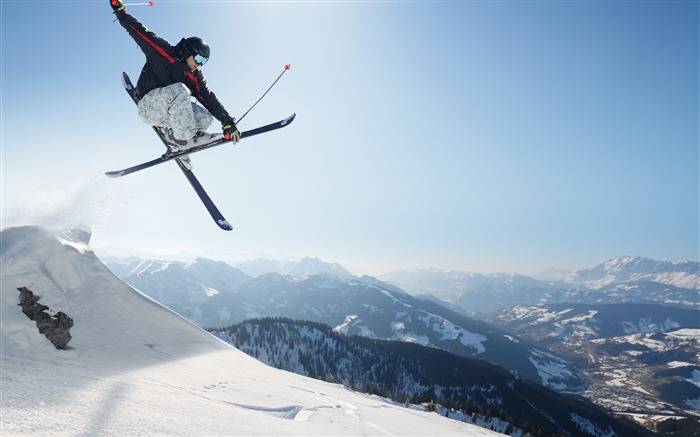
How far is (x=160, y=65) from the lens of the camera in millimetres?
8617

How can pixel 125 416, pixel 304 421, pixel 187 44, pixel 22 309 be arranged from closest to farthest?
1. pixel 125 416
2. pixel 187 44
3. pixel 304 421
4. pixel 22 309

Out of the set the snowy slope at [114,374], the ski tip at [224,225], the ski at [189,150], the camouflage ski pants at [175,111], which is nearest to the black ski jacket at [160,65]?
the camouflage ski pants at [175,111]

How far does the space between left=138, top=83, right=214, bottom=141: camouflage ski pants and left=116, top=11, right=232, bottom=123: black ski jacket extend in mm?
223

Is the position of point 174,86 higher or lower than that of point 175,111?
higher

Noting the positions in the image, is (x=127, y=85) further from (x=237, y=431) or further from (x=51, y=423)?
(x=237, y=431)

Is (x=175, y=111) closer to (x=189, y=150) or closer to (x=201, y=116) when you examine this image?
(x=201, y=116)

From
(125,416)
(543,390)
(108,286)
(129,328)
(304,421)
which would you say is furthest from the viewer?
(543,390)

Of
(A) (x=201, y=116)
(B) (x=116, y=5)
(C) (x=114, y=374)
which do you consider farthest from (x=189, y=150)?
(C) (x=114, y=374)

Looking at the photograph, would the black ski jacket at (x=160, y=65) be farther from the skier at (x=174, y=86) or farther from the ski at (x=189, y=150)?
the ski at (x=189, y=150)

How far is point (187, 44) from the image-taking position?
838cm

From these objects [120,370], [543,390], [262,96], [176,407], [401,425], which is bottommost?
[543,390]

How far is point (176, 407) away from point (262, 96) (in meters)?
9.94

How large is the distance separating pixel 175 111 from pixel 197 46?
176 cm

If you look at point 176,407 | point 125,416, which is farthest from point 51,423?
point 176,407
